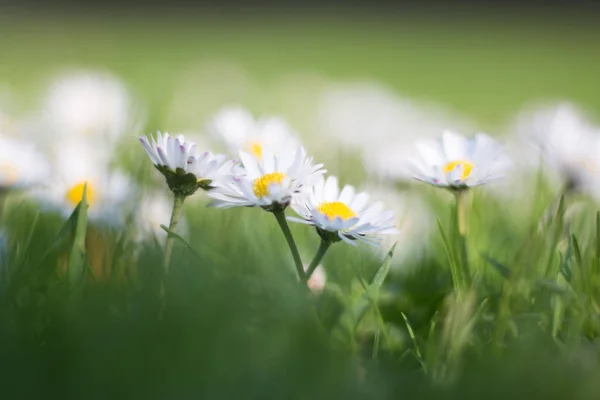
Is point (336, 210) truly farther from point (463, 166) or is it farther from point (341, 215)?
point (463, 166)

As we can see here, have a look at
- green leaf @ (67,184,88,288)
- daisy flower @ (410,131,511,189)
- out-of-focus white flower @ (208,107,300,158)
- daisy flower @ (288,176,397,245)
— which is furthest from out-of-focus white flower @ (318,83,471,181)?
green leaf @ (67,184,88,288)

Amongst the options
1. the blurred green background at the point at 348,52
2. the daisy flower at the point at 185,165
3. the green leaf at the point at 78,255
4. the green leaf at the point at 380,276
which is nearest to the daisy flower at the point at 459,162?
the green leaf at the point at 380,276

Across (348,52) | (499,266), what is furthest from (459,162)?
(348,52)

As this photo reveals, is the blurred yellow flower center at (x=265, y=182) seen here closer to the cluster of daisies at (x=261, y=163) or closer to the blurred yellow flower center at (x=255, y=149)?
the cluster of daisies at (x=261, y=163)

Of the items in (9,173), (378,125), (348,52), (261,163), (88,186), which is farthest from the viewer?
(348,52)

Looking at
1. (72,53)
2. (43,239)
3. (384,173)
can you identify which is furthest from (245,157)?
(72,53)

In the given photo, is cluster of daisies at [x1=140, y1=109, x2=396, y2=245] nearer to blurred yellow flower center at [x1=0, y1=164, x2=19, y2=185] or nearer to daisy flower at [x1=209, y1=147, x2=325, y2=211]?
daisy flower at [x1=209, y1=147, x2=325, y2=211]
